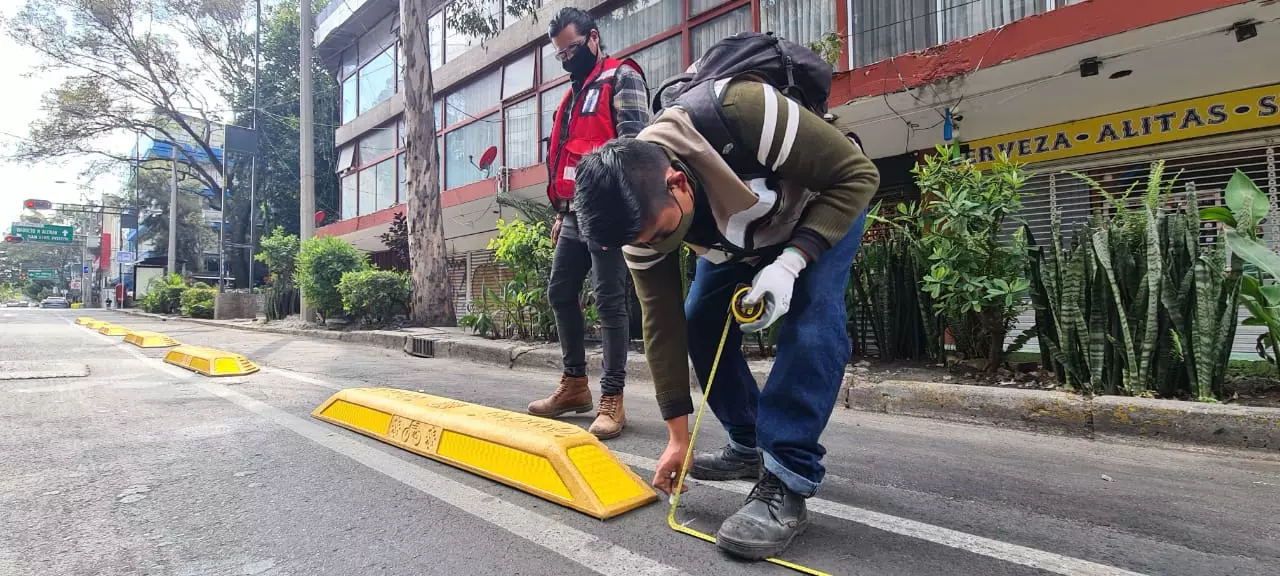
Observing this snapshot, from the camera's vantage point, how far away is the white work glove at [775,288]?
149cm

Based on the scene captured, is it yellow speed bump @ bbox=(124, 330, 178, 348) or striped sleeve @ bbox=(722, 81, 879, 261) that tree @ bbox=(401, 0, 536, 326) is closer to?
yellow speed bump @ bbox=(124, 330, 178, 348)

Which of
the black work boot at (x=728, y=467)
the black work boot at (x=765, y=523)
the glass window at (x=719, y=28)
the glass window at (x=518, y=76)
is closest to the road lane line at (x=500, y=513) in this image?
the black work boot at (x=765, y=523)

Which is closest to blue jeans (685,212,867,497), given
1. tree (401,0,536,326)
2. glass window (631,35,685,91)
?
glass window (631,35,685,91)

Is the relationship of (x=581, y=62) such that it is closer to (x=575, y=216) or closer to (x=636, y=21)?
(x=575, y=216)

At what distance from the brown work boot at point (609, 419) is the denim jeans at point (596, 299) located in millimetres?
41

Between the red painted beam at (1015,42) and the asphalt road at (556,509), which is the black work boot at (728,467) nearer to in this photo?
the asphalt road at (556,509)

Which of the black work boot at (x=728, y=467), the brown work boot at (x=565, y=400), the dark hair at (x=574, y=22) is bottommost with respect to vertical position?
the black work boot at (x=728, y=467)

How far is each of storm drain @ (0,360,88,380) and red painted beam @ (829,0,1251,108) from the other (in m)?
7.21

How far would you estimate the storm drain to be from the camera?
15.9 feet

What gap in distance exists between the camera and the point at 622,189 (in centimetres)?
141

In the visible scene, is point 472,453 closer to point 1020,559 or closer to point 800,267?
point 800,267

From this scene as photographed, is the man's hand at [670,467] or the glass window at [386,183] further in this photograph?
the glass window at [386,183]

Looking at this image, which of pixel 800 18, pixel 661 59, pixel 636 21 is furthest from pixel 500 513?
pixel 636 21

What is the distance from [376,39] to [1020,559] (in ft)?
63.9
